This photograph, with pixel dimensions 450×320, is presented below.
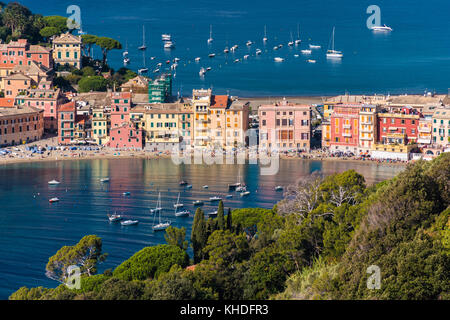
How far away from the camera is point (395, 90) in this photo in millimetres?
71125

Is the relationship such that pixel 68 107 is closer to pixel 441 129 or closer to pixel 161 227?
pixel 441 129

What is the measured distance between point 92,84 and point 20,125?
25.0 feet

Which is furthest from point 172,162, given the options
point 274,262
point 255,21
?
point 255,21

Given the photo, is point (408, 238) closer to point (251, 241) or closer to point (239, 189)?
point (251, 241)

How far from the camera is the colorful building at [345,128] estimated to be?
163 ft

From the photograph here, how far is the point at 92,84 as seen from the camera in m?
58.2

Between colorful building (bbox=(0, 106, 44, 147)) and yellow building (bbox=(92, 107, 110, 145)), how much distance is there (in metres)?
→ 2.89

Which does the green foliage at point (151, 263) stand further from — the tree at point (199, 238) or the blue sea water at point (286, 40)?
the blue sea water at point (286, 40)

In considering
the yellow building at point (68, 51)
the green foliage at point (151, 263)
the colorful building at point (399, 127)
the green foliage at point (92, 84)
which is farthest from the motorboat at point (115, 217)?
the yellow building at point (68, 51)

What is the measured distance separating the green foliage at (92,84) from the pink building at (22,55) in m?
2.32

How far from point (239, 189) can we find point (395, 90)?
31.7 m

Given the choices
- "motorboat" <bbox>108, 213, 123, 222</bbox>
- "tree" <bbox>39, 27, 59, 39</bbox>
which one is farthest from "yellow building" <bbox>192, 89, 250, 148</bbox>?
"tree" <bbox>39, 27, 59, 39</bbox>

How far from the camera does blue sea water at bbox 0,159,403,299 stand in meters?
32.8

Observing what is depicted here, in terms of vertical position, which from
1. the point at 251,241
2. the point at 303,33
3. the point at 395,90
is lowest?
the point at 251,241
